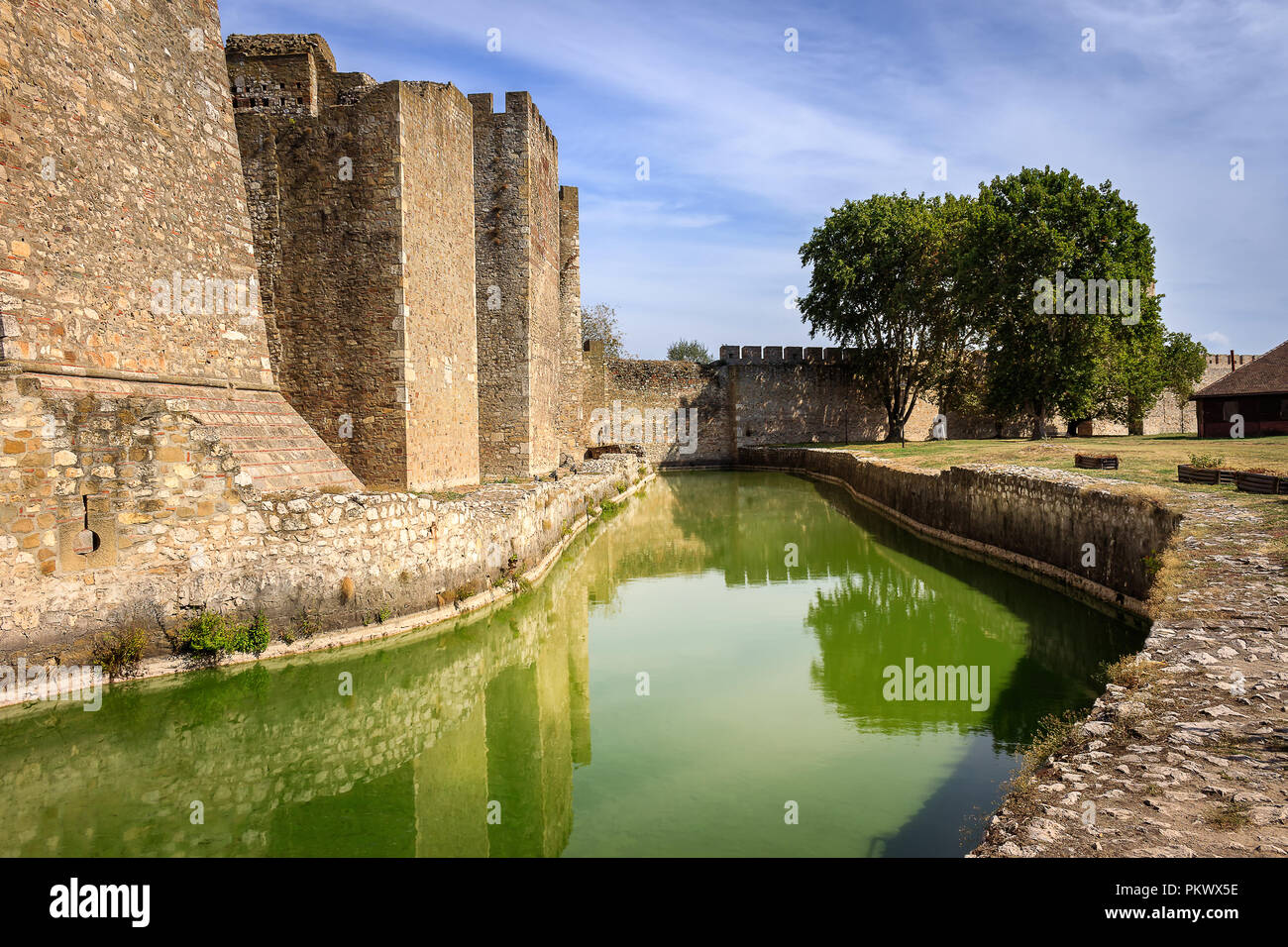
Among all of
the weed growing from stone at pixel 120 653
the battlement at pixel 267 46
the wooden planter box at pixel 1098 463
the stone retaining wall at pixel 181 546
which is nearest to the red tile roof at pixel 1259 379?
the wooden planter box at pixel 1098 463

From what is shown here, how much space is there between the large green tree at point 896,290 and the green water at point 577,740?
29.0m

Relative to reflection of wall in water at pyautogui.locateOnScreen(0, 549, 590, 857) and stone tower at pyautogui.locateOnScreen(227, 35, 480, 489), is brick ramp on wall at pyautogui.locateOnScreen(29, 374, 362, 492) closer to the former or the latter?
stone tower at pyautogui.locateOnScreen(227, 35, 480, 489)

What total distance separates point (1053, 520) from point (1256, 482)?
2451mm

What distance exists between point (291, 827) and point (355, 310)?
904cm

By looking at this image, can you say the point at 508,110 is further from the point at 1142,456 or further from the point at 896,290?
the point at 896,290

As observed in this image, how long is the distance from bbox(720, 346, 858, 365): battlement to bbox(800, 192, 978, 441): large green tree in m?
2.15

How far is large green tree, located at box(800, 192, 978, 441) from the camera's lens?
120 ft

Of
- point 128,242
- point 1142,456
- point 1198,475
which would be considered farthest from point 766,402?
point 128,242

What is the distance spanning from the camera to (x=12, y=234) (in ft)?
23.5

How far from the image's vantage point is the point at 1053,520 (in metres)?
11.7

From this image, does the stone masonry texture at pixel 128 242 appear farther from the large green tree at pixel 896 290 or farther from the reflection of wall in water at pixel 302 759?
the large green tree at pixel 896 290

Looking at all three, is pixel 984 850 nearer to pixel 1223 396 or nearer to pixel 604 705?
pixel 604 705

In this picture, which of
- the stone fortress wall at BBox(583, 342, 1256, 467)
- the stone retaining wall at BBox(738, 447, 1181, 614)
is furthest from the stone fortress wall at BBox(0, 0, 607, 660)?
the stone fortress wall at BBox(583, 342, 1256, 467)

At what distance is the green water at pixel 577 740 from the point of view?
4734 mm
